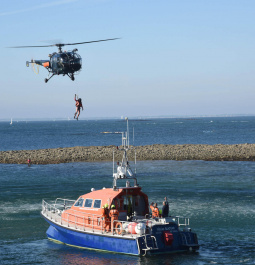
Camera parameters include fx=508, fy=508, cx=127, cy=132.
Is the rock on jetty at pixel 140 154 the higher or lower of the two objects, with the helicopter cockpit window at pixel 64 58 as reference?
lower

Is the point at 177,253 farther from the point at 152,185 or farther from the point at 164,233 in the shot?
the point at 152,185

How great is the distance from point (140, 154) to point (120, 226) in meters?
53.3

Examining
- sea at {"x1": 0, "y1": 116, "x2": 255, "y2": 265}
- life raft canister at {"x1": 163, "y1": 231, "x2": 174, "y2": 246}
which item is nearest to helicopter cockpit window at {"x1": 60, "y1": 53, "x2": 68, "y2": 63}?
sea at {"x1": 0, "y1": 116, "x2": 255, "y2": 265}

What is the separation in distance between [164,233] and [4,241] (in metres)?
9.99

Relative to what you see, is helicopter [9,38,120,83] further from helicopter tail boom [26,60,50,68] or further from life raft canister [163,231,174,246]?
life raft canister [163,231,174,246]

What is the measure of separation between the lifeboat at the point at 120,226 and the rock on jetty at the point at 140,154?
46546 mm

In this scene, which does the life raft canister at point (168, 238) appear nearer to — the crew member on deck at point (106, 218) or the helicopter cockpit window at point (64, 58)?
the crew member on deck at point (106, 218)

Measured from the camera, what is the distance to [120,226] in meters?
24.9

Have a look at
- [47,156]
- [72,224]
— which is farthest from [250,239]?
[47,156]

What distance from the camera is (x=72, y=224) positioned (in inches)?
1086

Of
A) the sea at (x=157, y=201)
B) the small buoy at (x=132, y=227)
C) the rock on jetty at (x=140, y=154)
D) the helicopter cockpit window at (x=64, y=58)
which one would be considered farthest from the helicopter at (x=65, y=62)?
the rock on jetty at (x=140, y=154)

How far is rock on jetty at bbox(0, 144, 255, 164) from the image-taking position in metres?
74.6

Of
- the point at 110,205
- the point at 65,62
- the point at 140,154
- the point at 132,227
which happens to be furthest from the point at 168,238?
the point at 140,154

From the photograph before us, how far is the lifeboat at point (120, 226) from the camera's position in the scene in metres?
24.1
